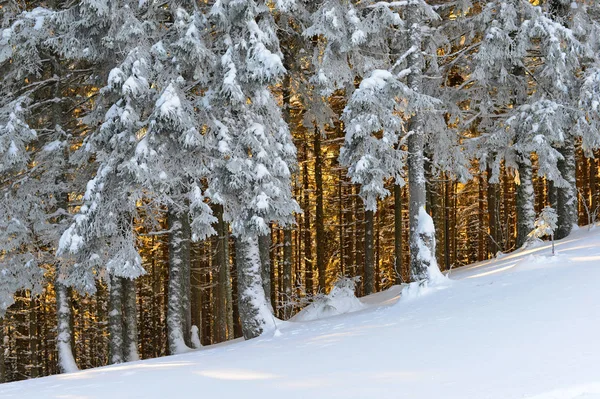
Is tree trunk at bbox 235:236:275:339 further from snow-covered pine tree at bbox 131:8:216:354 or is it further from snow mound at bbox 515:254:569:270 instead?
snow mound at bbox 515:254:569:270

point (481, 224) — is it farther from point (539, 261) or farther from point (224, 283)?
point (539, 261)

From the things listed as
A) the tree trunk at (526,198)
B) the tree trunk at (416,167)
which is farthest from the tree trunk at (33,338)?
the tree trunk at (526,198)

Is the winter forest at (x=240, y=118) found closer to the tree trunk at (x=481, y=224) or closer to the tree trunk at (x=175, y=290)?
the tree trunk at (x=175, y=290)

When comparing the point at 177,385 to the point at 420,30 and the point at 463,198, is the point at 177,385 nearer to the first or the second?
the point at 420,30

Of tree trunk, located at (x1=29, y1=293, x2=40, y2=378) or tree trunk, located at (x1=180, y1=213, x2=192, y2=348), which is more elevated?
tree trunk, located at (x1=180, y1=213, x2=192, y2=348)

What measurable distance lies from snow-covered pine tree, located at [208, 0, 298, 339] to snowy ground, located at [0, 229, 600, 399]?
2.34 metres

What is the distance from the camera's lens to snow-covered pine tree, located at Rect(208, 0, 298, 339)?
35.3 ft

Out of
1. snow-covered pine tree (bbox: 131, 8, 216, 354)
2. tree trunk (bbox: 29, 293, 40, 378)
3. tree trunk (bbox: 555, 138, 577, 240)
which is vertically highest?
snow-covered pine tree (bbox: 131, 8, 216, 354)

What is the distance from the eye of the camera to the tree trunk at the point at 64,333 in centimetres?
1333

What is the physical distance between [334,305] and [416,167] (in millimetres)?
3731

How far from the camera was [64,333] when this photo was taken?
538 inches

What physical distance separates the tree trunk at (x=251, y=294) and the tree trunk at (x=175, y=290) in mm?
2683

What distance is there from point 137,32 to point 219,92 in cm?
199

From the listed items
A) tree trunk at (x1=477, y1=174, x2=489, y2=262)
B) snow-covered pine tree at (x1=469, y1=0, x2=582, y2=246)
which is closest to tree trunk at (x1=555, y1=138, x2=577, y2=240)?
snow-covered pine tree at (x1=469, y1=0, x2=582, y2=246)
